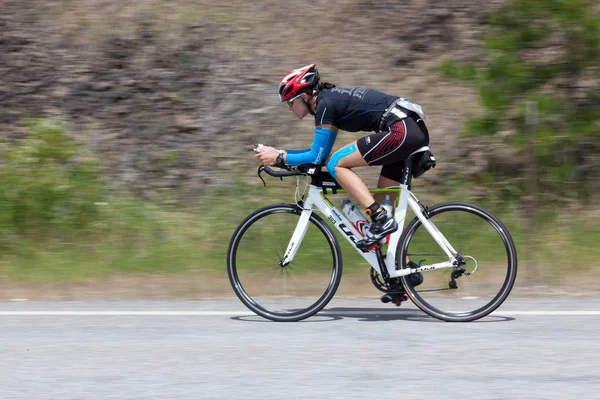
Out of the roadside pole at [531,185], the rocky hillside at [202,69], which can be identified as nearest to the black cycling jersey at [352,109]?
the roadside pole at [531,185]

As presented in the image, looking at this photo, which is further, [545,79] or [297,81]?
[545,79]

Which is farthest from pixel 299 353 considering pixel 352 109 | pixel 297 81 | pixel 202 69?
pixel 202 69

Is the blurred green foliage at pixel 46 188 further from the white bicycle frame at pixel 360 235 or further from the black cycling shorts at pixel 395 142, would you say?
the black cycling shorts at pixel 395 142

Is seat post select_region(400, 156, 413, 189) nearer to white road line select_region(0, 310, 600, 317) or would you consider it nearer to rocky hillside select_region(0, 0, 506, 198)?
white road line select_region(0, 310, 600, 317)

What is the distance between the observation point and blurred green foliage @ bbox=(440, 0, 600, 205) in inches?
362

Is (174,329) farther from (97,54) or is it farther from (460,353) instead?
(97,54)

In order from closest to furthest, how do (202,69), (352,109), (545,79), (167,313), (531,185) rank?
(352,109) → (167,313) → (531,185) → (545,79) → (202,69)

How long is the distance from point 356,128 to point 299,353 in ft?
5.98

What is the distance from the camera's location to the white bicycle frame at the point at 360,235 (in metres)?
6.63

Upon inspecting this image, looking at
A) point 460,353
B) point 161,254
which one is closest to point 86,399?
point 460,353

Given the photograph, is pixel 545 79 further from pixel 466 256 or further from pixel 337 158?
pixel 337 158

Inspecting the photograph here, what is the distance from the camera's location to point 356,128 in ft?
21.6

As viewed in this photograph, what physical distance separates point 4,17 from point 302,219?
836cm

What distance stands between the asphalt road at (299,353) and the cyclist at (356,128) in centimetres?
99
